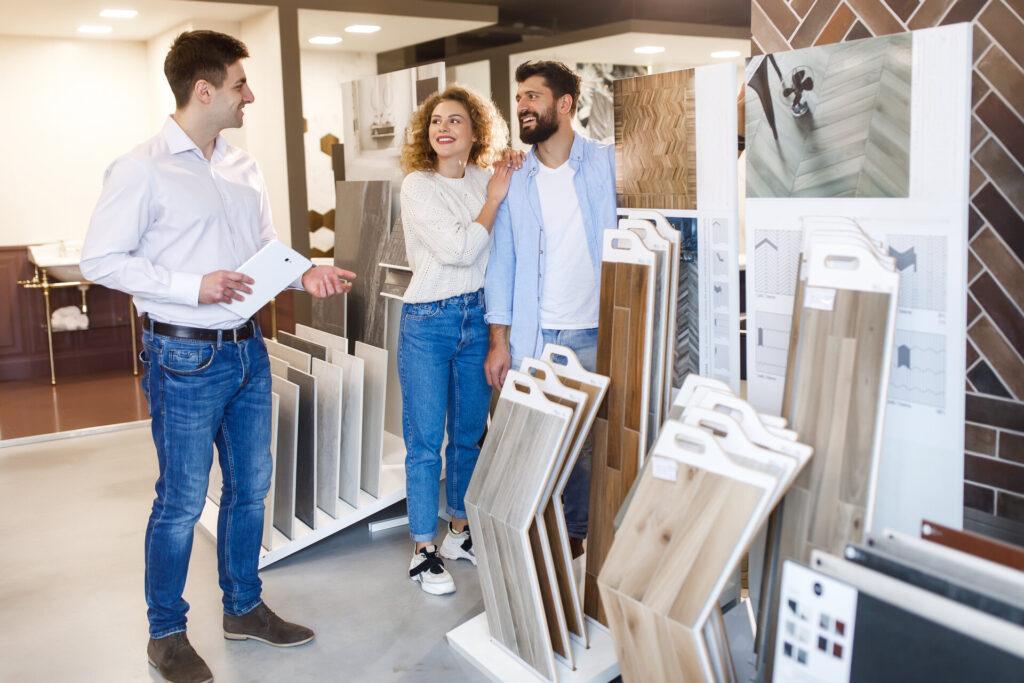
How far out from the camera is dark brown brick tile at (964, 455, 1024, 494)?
9.21 ft

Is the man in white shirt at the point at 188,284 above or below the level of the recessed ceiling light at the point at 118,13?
below

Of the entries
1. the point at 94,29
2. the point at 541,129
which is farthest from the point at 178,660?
the point at 94,29

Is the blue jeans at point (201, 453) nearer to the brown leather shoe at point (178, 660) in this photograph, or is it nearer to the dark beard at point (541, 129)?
the brown leather shoe at point (178, 660)

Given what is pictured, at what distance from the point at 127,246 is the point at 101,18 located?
15.5 feet

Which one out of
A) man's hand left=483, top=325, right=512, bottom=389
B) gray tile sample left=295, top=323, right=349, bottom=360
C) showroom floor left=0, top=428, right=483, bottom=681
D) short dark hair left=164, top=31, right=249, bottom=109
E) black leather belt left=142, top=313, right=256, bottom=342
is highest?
short dark hair left=164, top=31, right=249, bottom=109

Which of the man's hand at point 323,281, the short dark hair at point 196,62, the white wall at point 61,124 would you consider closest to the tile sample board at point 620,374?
the man's hand at point 323,281

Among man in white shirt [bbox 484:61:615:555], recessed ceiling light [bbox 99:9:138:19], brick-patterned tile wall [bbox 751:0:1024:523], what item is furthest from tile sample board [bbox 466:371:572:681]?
recessed ceiling light [bbox 99:9:138:19]

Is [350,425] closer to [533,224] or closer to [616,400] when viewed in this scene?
[533,224]

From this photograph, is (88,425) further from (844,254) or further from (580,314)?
(844,254)

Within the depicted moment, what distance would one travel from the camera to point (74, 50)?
6.93m

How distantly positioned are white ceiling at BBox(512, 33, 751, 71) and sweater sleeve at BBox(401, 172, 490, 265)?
11.1 feet

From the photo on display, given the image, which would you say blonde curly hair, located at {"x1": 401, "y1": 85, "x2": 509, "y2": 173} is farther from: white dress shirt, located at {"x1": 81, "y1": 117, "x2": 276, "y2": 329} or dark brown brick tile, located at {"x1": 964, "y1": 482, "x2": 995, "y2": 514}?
dark brown brick tile, located at {"x1": 964, "y1": 482, "x2": 995, "y2": 514}

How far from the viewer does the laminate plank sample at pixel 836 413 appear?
5.95 feet

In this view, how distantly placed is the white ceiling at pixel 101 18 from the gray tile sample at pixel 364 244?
8.08 feet
